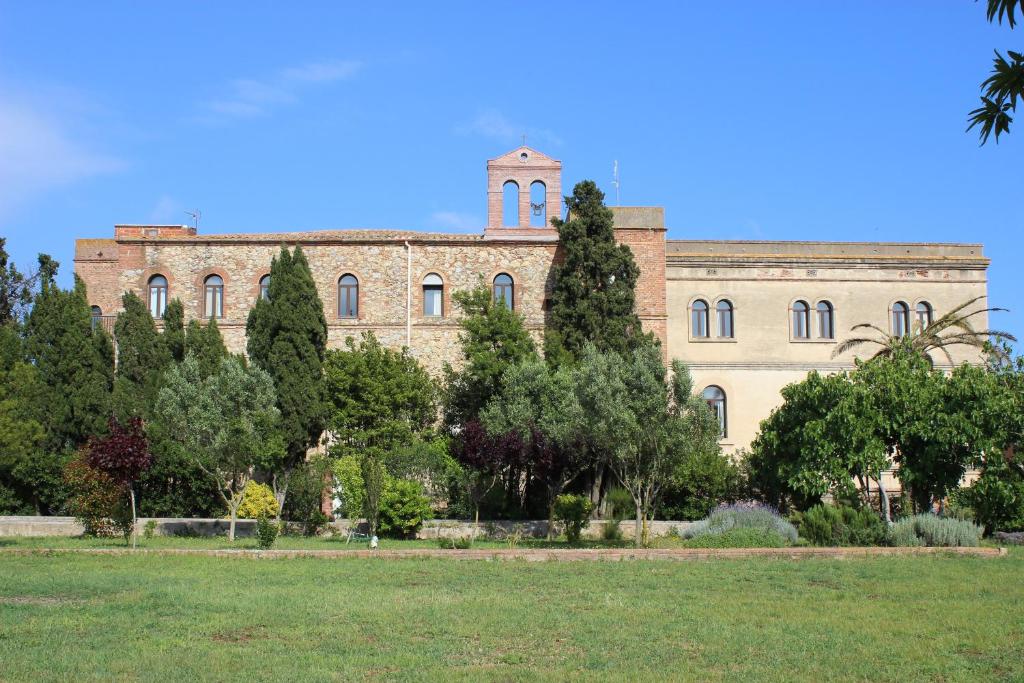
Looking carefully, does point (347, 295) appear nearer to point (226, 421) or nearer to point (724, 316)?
point (226, 421)

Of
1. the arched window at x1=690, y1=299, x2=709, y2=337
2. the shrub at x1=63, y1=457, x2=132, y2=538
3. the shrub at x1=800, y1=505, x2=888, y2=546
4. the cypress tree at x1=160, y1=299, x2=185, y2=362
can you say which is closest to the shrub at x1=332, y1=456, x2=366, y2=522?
the shrub at x1=63, y1=457, x2=132, y2=538

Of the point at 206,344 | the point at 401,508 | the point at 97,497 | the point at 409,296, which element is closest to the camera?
the point at 97,497

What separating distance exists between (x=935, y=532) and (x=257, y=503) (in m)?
16.1

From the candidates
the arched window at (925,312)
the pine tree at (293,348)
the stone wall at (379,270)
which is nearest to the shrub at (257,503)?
the pine tree at (293,348)

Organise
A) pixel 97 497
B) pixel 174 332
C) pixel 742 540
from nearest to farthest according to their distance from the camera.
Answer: pixel 742 540
pixel 97 497
pixel 174 332

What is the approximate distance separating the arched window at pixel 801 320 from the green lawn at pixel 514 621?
64.3ft

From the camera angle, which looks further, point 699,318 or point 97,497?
point 699,318

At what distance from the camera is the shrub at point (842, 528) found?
20781 mm

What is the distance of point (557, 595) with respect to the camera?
13.8m

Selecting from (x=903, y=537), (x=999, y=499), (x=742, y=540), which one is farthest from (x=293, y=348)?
(x=999, y=499)

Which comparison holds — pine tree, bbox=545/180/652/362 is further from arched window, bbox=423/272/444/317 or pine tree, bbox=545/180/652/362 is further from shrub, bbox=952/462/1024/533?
shrub, bbox=952/462/1024/533

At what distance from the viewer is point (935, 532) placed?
20.2 meters

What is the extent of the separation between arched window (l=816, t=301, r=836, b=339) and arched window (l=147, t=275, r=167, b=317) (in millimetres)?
21688

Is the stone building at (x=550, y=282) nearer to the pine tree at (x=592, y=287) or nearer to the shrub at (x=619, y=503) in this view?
the pine tree at (x=592, y=287)
